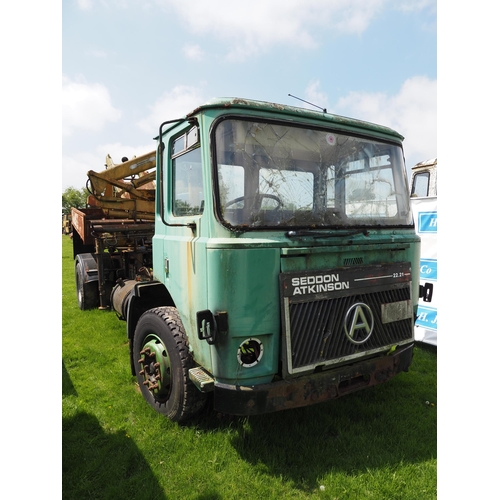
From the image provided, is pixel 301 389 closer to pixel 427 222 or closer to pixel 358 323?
pixel 358 323

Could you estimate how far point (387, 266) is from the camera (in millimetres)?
3236

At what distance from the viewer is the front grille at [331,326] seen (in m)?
2.77

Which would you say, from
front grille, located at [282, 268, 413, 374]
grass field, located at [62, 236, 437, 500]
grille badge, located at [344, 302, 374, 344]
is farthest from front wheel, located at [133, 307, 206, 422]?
grille badge, located at [344, 302, 374, 344]

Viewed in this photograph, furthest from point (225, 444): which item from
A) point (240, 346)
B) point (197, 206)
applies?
point (197, 206)

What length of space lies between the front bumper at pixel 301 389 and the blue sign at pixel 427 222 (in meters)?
2.93

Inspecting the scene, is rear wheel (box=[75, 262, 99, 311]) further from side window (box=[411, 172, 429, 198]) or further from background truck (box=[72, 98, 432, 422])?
side window (box=[411, 172, 429, 198])

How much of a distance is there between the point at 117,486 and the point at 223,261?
1.77 meters

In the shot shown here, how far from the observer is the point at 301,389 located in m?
2.78

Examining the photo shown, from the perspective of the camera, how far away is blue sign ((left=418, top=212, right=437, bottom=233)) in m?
5.49

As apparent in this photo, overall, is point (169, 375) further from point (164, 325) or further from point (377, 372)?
point (377, 372)

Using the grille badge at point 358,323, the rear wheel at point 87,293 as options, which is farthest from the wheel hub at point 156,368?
the rear wheel at point 87,293

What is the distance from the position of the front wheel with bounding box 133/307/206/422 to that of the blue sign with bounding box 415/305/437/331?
376cm

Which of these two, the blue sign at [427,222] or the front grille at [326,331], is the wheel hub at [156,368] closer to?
the front grille at [326,331]

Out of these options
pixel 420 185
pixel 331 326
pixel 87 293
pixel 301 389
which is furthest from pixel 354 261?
pixel 420 185
